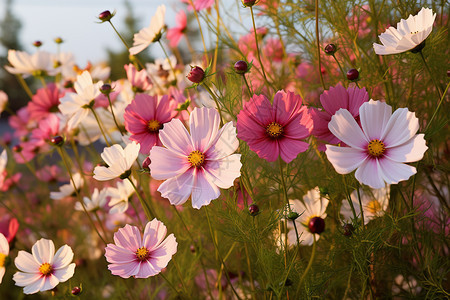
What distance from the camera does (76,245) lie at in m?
0.92

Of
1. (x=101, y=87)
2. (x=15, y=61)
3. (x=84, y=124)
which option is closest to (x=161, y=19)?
(x=101, y=87)

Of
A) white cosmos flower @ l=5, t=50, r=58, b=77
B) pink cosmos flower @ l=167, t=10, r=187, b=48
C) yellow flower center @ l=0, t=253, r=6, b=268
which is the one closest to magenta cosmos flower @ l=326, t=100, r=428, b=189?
yellow flower center @ l=0, t=253, r=6, b=268

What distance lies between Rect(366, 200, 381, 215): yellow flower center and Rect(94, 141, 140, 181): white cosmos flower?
286mm

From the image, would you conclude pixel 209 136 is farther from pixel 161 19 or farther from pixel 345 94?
pixel 161 19

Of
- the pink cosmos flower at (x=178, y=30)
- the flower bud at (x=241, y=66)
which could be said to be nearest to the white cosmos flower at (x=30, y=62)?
the pink cosmos flower at (x=178, y=30)

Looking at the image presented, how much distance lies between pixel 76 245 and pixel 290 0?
2.27 ft

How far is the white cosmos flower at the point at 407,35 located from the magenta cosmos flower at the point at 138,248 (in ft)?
0.84

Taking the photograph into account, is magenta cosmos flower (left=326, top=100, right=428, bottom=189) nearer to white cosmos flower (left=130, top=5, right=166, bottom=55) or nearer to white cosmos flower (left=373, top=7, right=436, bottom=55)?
white cosmos flower (left=373, top=7, right=436, bottom=55)

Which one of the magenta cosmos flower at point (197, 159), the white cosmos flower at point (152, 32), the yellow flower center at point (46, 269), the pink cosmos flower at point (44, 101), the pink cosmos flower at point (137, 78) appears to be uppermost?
the white cosmos flower at point (152, 32)

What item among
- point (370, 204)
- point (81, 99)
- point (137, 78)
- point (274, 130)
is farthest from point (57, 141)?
point (370, 204)

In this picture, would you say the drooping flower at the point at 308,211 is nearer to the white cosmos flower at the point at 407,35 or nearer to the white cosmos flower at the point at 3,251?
the white cosmos flower at the point at 407,35

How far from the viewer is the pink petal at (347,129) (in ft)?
1.07

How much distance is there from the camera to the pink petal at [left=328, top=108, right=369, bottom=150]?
12.9 inches

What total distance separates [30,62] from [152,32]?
0.35 m
